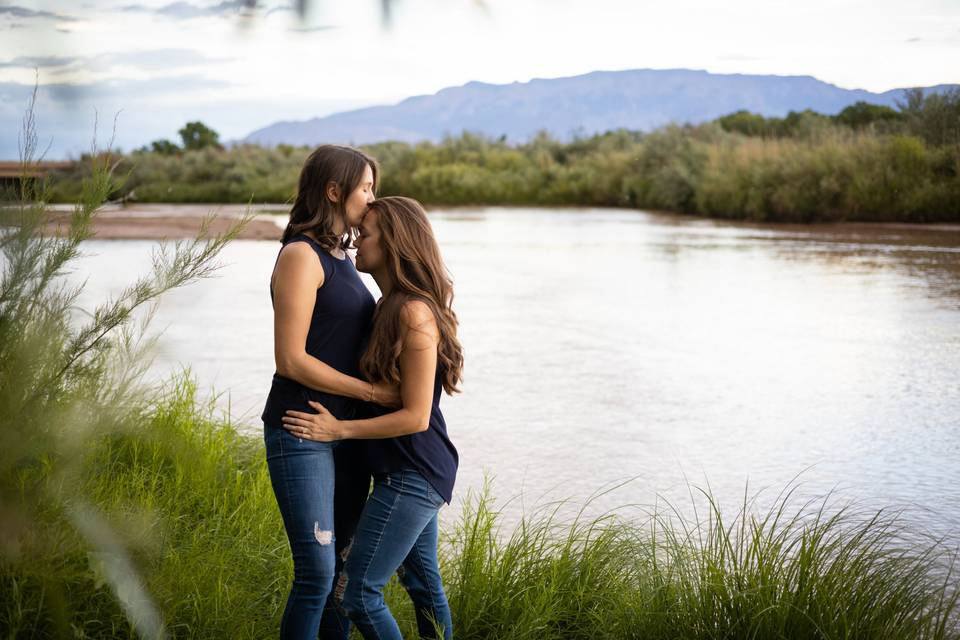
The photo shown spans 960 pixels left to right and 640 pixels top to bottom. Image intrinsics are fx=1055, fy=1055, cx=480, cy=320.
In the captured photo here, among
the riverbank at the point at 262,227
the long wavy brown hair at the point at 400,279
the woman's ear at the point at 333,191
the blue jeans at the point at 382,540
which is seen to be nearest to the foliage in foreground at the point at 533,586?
the blue jeans at the point at 382,540

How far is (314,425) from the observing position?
2766 millimetres

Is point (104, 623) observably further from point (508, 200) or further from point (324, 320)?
point (508, 200)

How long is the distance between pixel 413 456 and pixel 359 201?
28.2 inches

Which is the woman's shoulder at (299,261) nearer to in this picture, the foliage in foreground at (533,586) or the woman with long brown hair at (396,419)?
the woman with long brown hair at (396,419)

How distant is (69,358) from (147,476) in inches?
61.2

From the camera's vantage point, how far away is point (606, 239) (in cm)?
2089

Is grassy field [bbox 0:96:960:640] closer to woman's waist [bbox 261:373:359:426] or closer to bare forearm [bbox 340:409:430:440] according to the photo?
woman's waist [bbox 261:373:359:426]

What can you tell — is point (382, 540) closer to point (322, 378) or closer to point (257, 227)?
point (322, 378)

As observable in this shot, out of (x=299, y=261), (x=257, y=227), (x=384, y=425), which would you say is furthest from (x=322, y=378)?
(x=257, y=227)

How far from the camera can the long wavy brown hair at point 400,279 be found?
281cm

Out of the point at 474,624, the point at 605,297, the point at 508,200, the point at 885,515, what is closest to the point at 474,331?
the point at 605,297

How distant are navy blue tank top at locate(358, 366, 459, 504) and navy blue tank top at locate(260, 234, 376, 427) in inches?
4.7

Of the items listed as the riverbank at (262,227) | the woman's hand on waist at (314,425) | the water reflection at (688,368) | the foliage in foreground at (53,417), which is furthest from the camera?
the riverbank at (262,227)

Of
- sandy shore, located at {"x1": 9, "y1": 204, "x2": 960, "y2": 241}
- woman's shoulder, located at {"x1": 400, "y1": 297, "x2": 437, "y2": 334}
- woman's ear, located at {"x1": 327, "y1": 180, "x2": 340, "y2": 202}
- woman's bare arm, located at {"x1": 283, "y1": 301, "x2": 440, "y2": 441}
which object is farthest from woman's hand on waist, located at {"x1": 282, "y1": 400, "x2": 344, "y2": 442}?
sandy shore, located at {"x1": 9, "y1": 204, "x2": 960, "y2": 241}
